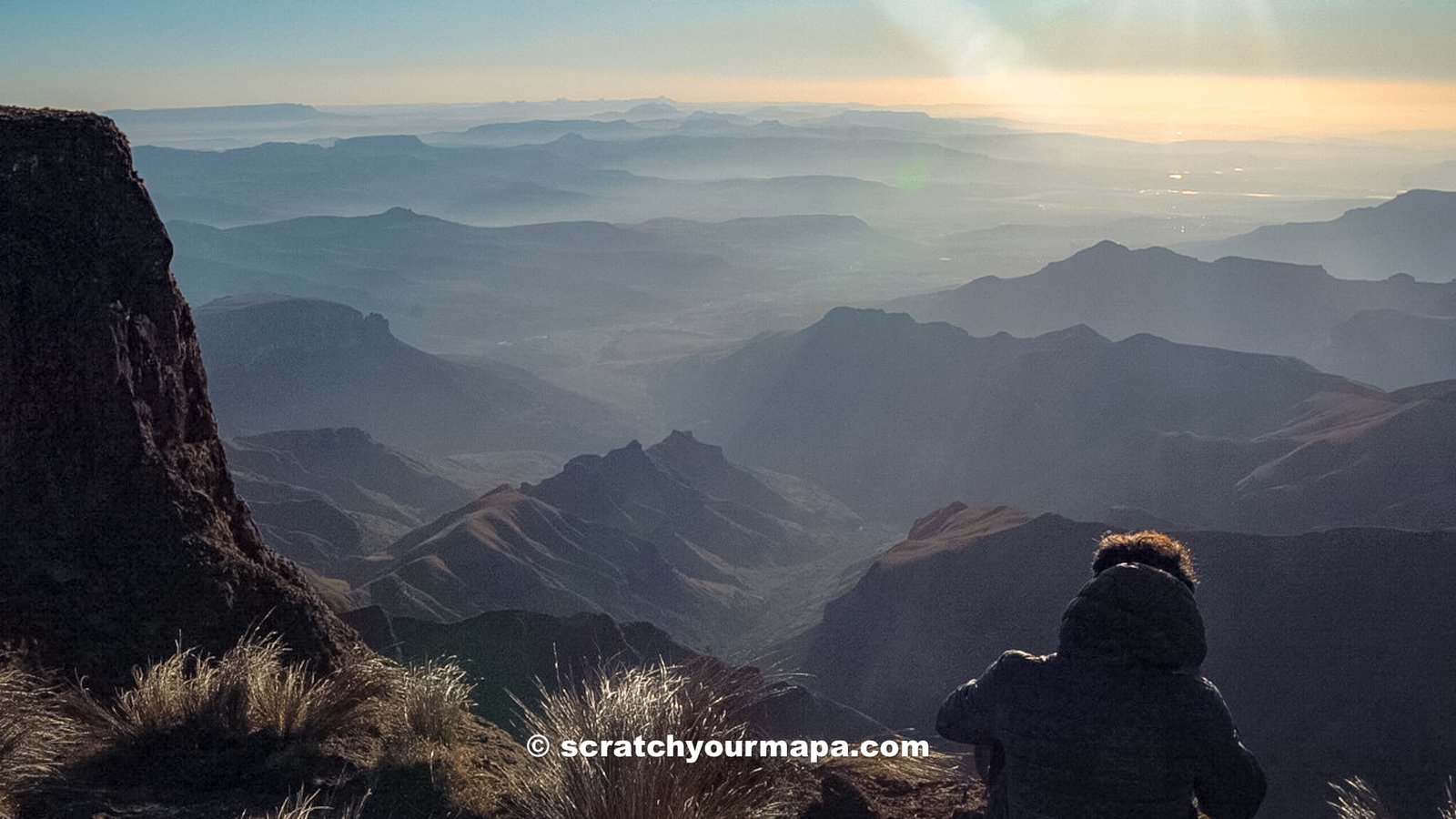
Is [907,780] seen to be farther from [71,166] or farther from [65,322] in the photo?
[71,166]

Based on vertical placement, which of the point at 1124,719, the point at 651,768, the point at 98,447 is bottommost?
the point at 651,768

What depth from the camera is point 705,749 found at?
478 cm

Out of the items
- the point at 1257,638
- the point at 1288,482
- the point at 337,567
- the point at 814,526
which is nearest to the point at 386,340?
the point at 814,526

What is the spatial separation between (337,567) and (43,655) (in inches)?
2317

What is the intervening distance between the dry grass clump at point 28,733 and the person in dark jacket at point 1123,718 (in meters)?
3.91

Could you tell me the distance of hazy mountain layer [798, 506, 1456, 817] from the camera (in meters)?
29.3

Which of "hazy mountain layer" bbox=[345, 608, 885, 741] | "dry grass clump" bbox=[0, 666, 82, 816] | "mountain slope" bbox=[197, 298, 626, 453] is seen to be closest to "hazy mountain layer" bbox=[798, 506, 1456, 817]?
"hazy mountain layer" bbox=[345, 608, 885, 741]

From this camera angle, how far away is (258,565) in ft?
23.4

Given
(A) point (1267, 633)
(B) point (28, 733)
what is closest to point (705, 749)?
(B) point (28, 733)

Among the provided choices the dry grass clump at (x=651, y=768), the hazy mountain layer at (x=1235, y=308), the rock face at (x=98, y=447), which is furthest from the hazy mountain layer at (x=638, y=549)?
the hazy mountain layer at (x=1235, y=308)

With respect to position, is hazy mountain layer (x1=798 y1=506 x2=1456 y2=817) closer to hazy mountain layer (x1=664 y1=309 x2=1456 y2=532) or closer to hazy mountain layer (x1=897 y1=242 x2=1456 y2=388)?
hazy mountain layer (x1=664 y1=309 x2=1456 y2=532)

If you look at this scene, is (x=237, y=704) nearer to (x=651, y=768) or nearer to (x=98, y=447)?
(x=98, y=447)

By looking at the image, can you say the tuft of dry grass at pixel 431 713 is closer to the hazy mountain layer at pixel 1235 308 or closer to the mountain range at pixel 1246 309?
the hazy mountain layer at pixel 1235 308

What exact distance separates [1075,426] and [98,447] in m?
104
